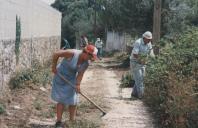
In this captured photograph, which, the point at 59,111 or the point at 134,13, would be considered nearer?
the point at 59,111

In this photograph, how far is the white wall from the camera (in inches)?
495

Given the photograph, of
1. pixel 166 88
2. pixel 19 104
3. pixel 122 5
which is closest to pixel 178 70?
pixel 166 88

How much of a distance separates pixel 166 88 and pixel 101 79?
29.6 ft

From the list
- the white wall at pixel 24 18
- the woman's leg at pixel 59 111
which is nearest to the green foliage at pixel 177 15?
the white wall at pixel 24 18

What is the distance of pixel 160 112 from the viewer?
Result: 10727mm

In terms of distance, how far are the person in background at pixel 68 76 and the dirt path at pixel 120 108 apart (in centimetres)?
89

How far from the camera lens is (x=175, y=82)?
986cm

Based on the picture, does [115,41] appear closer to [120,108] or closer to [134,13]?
[134,13]

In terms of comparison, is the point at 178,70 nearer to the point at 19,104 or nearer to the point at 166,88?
the point at 166,88

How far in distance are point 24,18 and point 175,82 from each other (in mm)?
7377

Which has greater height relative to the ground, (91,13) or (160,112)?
(91,13)

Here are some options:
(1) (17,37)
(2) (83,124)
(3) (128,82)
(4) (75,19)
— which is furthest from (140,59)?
(4) (75,19)

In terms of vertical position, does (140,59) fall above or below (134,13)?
below

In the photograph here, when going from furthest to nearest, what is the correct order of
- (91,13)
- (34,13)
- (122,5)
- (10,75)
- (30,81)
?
(91,13), (122,5), (34,13), (30,81), (10,75)
